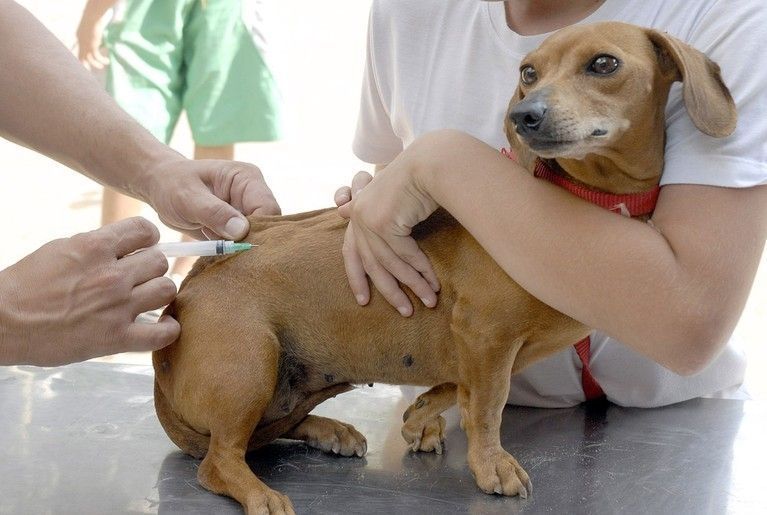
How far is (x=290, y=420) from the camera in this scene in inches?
58.0

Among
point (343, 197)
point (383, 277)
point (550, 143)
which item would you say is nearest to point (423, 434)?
point (383, 277)

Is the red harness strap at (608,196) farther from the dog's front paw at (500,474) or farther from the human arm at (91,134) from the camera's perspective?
the human arm at (91,134)

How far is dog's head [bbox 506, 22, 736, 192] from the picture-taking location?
3.92 ft

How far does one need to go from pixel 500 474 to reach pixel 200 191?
24.7 inches

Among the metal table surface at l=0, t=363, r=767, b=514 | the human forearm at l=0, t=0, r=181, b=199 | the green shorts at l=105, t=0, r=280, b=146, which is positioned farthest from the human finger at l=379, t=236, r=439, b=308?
the green shorts at l=105, t=0, r=280, b=146

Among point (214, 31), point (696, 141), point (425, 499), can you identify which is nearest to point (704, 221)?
point (696, 141)

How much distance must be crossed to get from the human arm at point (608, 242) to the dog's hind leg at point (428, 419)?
0.29 metres

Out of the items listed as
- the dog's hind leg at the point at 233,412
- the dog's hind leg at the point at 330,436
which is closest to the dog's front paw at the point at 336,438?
the dog's hind leg at the point at 330,436

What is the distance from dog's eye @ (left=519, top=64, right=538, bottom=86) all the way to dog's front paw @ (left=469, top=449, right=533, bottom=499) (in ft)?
1.62

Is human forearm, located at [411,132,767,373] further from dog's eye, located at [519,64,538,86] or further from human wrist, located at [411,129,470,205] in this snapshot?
dog's eye, located at [519,64,538,86]

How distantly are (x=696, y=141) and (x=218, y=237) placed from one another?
71cm

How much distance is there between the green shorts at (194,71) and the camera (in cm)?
321

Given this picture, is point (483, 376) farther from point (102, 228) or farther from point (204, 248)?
point (102, 228)

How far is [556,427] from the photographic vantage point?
5.11 feet
